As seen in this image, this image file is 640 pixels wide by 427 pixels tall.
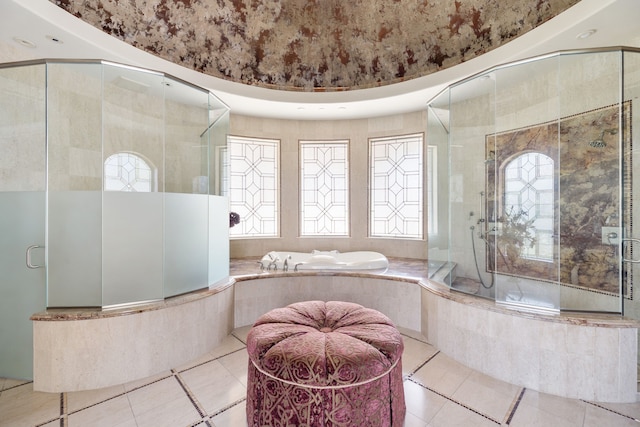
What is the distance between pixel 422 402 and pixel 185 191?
8.07 ft

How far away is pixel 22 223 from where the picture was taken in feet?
7.00

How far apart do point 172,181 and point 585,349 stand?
3.31 m

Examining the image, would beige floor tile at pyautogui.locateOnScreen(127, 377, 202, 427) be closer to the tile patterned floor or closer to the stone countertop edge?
the tile patterned floor

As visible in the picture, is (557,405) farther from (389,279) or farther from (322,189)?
(322,189)

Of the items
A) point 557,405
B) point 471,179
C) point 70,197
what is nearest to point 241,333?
point 70,197

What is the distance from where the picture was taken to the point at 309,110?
393cm

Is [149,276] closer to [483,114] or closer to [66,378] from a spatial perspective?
[66,378]

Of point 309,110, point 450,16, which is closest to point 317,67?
point 309,110

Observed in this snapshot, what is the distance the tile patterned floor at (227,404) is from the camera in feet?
5.61

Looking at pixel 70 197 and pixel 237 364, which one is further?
pixel 237 364

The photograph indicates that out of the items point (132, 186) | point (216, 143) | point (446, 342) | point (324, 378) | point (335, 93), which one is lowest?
point (446, 342)

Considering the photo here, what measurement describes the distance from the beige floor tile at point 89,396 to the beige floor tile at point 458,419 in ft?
6.91

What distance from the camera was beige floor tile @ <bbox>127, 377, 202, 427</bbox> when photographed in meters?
1.73

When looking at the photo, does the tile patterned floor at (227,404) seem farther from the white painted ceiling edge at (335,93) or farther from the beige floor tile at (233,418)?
→ the white painted ceiling edge at (335,93)
